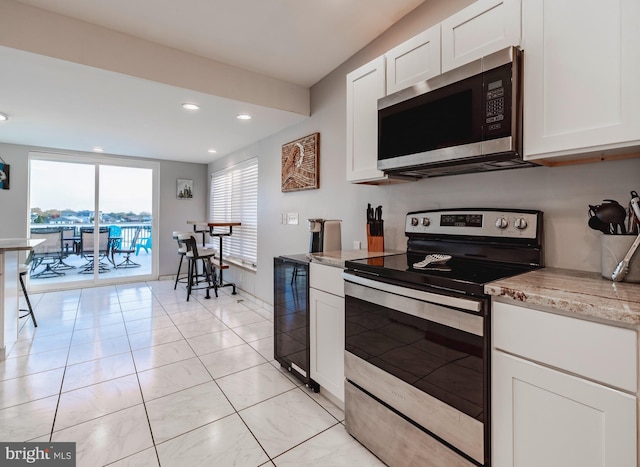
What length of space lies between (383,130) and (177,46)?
1833mm

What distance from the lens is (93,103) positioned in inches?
111

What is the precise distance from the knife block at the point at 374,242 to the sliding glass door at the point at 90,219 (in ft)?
16.4

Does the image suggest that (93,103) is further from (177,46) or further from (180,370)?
(180,370)

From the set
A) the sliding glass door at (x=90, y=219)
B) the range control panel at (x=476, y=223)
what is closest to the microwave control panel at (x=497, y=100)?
the range control panel at (x=476, y=223)

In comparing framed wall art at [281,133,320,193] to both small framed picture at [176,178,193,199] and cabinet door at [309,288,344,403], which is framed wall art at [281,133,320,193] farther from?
small framed picture at [176,178,193,199]

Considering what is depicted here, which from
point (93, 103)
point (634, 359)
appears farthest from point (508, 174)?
point (93, 103)

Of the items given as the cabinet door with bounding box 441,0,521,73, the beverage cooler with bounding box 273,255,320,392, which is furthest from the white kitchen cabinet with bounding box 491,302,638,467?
the beverage cooler with bounding box 273,255,320,392

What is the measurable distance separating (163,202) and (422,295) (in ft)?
18.8

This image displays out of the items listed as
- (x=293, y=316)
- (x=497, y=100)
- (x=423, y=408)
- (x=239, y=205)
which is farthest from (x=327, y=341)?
(x=239, y=205)

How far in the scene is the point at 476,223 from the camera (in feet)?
5.45

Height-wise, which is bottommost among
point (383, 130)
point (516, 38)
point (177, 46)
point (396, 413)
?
point (396, 413)

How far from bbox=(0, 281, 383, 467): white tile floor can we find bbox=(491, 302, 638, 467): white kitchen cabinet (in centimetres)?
81

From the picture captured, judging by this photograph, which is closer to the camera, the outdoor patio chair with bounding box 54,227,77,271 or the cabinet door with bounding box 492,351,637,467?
the cabinet door with bounding box 492,351,637,467

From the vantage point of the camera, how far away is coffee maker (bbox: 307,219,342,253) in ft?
7.90
